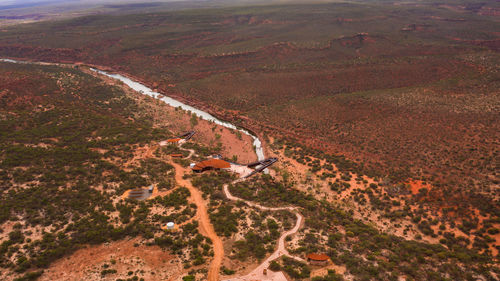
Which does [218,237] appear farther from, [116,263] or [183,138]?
[183,138]

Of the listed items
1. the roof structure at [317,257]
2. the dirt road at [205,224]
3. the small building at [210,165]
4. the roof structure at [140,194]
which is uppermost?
the roof structure at [140,194]

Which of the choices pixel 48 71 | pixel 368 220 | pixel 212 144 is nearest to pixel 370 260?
pixel 368 220

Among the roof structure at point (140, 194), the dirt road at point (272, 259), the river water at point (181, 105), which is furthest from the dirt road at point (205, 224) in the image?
the river water at point (181, 105)

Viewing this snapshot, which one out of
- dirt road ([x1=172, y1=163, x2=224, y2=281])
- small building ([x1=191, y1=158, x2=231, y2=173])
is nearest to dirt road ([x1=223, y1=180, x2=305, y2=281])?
dirt road ([x1=172, y1=163, x2=224, y2=281])

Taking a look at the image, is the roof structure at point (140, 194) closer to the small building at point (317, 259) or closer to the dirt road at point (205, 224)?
the dirt road at point (205, 224)

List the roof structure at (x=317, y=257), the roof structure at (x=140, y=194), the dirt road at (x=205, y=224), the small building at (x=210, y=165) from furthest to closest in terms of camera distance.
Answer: the small building at (x=210, y=165) → the roof structure at (x=140, y=194) → the roof structure at (x=317, y=257) → the dirt road at (x=205, y=224)

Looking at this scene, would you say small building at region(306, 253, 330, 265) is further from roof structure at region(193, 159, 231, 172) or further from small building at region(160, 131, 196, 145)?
small building at region(160, 131, 196, 145)

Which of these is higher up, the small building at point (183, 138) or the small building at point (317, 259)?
the small building at point (183, 138)

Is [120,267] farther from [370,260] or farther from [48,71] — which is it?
[48,71]
